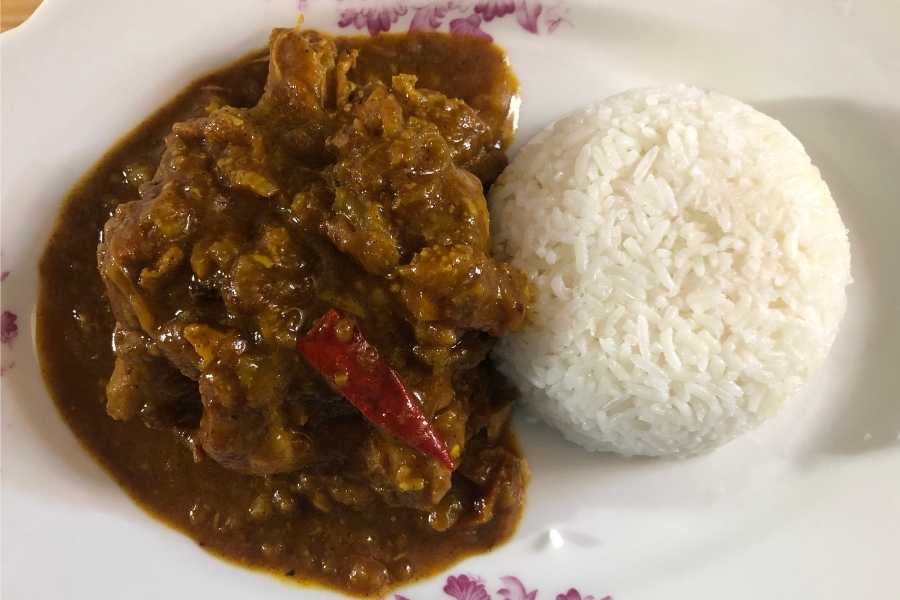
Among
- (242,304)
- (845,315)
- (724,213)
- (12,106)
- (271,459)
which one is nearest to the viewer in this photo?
(242,304)

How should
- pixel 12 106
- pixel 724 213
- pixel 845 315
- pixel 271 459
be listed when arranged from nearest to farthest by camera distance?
pixel 271 459 < pixel 724 213 < pixel 12 106 < pixel 845 315

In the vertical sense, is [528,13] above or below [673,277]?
above

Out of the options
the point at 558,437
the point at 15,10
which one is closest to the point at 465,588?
the point at 558,437

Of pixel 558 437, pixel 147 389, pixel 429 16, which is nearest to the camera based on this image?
pixel 147 389

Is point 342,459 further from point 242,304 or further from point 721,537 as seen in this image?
point 721,537

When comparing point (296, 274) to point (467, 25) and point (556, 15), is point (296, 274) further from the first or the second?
point (556, 15)

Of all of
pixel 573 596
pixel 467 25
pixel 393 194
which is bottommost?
pixel 573 596

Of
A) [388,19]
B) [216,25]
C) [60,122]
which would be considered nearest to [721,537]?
[388,19]

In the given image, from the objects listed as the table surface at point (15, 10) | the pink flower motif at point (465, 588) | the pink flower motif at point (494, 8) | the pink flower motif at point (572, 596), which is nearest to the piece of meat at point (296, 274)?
the pink flower motif at point (465, 588)
